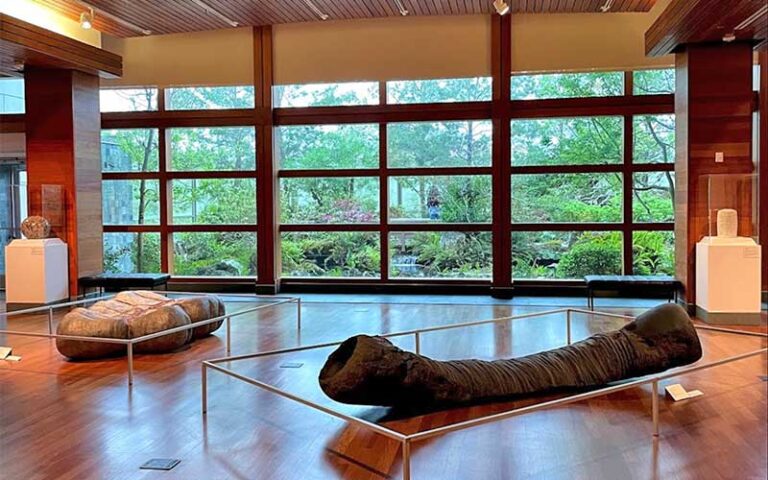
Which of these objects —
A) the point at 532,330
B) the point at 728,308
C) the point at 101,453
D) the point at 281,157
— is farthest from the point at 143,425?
the point at 281,157

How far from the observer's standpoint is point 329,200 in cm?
1041

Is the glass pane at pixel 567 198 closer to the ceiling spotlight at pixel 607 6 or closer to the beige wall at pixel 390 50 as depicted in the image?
the beige wall at pixel 390 50

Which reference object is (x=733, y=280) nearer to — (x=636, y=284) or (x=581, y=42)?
(x=636, y=284)

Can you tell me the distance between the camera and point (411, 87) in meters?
9.93

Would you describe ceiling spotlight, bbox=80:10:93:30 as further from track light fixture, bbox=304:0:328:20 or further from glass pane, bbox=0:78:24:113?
glass pane, bbox=0:78:24:113

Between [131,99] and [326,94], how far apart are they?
10.8ft

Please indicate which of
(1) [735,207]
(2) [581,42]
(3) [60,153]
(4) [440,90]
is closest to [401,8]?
(4) [440,90]

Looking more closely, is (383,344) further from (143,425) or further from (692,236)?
(692,236)

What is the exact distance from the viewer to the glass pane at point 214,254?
1049 cm

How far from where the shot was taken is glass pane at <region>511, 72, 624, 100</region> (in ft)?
30.8

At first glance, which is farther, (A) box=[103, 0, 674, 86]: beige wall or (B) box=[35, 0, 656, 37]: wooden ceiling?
(A) box=[103, 0, 674, 86]: beige wall

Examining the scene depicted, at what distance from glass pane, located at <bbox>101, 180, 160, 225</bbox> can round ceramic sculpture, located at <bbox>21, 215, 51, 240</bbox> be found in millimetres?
2269

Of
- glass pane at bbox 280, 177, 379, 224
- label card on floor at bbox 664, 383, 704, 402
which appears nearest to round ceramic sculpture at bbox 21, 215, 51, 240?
glass pane at bbox 280, 177, 379, 224

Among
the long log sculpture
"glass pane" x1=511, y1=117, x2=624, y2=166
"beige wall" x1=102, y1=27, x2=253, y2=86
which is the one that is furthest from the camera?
"beige wall" x1=102, y1=27, x2=253, y2=86
